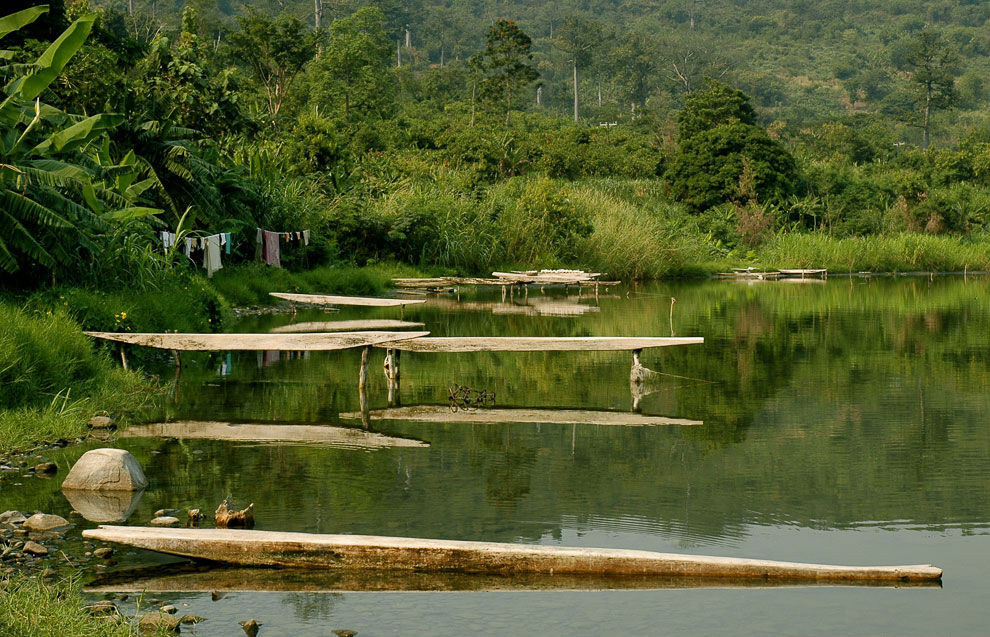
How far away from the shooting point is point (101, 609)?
660 centimetres

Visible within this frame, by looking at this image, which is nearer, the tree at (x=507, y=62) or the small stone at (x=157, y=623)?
the small stone at (x=157, y=623)

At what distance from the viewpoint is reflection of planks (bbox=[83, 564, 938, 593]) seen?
7324mm

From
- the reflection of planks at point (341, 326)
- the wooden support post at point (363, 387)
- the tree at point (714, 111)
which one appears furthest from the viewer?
the tree at point (714, 111)

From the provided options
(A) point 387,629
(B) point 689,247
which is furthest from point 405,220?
(A) point 387,629

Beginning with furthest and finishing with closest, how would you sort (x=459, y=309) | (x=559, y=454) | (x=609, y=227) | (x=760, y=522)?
(x=609, y=227), (x=459, y=309), (x=559, y=454), (x=760, y=522)

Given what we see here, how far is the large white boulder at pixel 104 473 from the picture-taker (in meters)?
9.61

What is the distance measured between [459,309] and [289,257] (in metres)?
5.31

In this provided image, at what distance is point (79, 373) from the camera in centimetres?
1352

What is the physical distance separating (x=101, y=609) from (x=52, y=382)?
6682mm

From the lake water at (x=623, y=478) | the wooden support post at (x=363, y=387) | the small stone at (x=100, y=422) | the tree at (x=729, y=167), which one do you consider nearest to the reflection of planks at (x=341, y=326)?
the lake water at (x=623, y=478)

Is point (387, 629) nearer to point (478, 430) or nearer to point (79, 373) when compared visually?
point (478, 430)

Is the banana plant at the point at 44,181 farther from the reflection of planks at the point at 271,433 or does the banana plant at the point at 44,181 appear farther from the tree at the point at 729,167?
the tree at the point at 729,167

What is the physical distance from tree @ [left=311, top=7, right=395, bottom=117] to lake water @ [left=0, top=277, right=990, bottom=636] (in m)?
43.9

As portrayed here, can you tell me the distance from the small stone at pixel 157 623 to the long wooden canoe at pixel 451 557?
965mm
